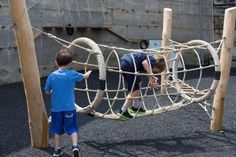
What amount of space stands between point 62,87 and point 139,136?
1255 millimetres

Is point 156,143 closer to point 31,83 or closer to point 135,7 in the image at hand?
point 31,83

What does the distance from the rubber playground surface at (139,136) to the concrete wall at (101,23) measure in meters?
2.25

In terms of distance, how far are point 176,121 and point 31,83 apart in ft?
7.01

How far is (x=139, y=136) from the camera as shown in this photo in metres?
4.50

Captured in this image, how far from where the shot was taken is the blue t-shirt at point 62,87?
3.61m

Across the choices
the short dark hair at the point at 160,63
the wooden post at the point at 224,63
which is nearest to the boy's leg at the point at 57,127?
the short dark hair at the point at 160,63

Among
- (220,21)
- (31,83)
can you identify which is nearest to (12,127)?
(31,83)

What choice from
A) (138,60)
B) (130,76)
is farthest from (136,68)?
(130,76)

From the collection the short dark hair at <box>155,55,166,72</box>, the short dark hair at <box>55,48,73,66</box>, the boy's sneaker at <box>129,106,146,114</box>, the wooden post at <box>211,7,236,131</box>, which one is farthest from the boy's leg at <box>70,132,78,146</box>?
the wooden post at <box>211,7,236,131</box>

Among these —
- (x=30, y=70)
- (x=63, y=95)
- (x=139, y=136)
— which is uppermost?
(x=30, y=70)

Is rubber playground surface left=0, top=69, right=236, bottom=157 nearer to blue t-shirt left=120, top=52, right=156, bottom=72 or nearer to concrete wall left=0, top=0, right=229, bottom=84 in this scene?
blue t-shirt left=120, top=52, right=156, bottom=72

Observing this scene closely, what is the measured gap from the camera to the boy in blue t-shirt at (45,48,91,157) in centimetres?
361

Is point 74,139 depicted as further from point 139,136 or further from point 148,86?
point 148,86

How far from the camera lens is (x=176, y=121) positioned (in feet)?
17.1
